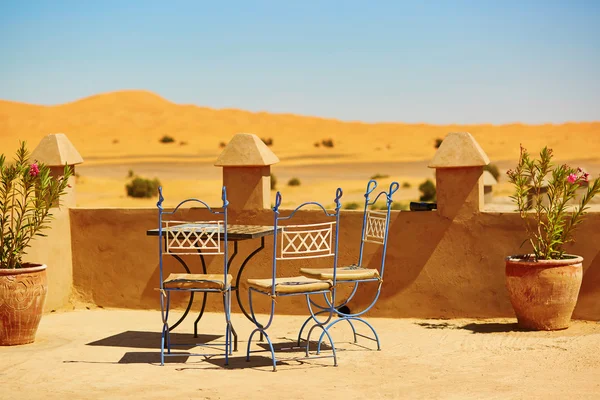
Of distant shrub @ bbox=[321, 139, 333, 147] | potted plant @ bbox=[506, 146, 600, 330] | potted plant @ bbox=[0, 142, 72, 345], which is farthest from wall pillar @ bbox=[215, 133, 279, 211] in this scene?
distant shrub @ bbox=[321, 139, 333, 147]

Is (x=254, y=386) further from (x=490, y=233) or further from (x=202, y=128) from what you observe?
(x=202, y=128)

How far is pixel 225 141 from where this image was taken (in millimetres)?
83562

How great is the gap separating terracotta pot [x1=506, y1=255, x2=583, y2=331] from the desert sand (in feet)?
86.9

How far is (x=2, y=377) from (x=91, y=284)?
3.50 meters

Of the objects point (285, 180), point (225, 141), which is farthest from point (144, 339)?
point (225, 141)

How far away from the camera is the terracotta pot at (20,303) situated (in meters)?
8.25

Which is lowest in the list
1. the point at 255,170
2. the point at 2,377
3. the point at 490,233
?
the point at 2,377

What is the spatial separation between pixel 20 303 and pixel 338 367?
3203mm

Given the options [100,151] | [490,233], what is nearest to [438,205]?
[490,233]

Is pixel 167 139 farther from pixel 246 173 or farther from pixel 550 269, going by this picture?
pixel 550 269

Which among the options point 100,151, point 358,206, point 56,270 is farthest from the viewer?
point 100,151

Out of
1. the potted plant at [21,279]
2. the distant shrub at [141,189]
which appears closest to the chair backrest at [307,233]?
the potted plant at [21,279]

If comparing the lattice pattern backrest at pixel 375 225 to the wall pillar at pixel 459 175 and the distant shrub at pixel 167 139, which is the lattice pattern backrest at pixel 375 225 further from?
the distant shrub at pixel 167 139

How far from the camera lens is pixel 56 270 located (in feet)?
33.4
